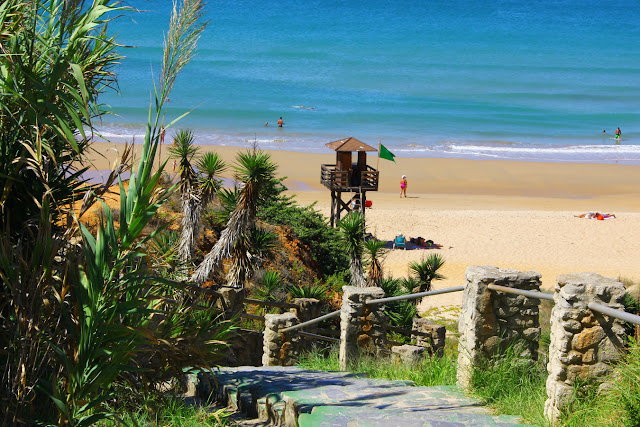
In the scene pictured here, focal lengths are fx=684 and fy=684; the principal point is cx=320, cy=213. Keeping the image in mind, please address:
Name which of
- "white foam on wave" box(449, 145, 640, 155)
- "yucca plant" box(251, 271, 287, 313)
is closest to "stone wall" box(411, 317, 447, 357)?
"yucca plant" box(251, 271, 287, 313)

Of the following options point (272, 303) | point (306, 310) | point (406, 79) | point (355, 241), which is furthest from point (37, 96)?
point (406, 79)

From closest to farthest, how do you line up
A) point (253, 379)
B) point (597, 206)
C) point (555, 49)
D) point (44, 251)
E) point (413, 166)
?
point (44, 251) → point (253, 379) → point (597, 206) → point (413, 166) → point (555, 49)

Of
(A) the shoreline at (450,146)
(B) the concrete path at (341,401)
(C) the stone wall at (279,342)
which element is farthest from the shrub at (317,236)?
(A) the shoreline at (450,146)

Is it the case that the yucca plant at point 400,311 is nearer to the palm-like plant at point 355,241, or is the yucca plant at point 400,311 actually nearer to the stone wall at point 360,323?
the palm-like plant at point 355,241

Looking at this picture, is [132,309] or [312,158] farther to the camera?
[312,158]

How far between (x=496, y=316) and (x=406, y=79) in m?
71.0

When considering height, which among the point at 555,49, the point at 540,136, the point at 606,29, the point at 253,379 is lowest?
the point at 253,379

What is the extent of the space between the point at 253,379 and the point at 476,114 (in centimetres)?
5403

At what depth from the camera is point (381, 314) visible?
8570 millimetres

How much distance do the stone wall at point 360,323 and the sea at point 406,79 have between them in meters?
6.34

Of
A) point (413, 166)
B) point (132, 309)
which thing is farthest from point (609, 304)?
point (413, 166)

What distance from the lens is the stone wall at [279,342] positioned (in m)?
9.27

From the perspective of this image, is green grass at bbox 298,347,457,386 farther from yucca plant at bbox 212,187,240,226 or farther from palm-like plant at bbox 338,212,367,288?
yucca plant at bbox 212,187,240,226

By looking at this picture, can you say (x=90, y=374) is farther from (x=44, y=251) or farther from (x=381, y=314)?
(x=381, y=314)
